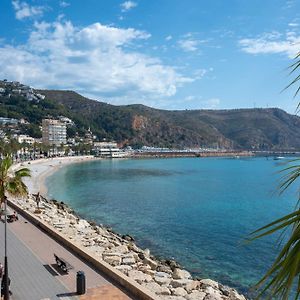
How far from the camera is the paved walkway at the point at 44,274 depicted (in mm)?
10789

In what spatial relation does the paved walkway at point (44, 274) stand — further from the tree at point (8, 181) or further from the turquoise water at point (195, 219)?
A: the turquoise water at point (195, 219)

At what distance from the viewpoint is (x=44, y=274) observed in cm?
1246

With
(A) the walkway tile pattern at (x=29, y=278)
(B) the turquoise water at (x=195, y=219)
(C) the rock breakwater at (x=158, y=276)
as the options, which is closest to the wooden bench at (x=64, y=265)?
(A) the walkway tile pattern at (x=29, y=278)

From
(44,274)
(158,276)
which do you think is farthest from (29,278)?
(158,276)

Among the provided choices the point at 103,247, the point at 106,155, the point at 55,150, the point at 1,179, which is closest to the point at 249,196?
the point at 103,247

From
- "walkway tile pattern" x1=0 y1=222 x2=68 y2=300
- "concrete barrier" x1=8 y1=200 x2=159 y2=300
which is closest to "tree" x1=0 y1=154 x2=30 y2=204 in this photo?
"walkway tile pattern" x1=0 y1=222 x2=68 y2=300

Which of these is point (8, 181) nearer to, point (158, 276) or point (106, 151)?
point (158, 276)

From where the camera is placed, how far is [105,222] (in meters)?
31.2

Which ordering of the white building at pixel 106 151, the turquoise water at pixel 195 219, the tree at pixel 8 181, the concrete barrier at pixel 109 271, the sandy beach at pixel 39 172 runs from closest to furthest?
the concrete barrier at pixel 109 271 < the tree at pixel 8 181 < the turquoise water at pixel 195 219 < the sandy beach at pixel 39 172 < the white building at pixel 106 151

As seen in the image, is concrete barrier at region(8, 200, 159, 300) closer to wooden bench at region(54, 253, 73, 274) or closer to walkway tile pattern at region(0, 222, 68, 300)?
wooden bench at region(54, 253, 73, 274)

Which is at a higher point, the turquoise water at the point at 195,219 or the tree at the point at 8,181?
the tree at the point at 8,181

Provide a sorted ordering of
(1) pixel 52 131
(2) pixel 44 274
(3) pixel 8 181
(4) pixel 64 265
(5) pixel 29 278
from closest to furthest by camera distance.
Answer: (5) pixel 29 278, (3) pixel 8 181, (2) pixel 44 274, (4) pixel 64 265, (1) pixel 52 131

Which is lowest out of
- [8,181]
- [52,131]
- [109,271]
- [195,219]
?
[195,219]

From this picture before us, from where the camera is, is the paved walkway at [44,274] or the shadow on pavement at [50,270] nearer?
the paved walkway at [44,274]
